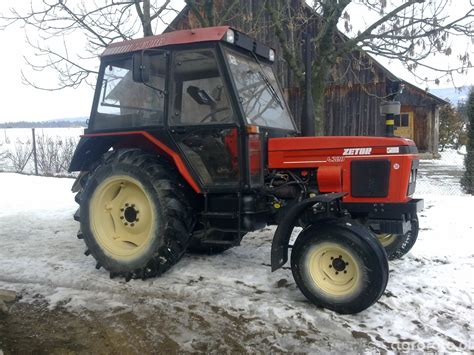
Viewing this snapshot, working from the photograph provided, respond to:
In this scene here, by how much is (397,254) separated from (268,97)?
221cm

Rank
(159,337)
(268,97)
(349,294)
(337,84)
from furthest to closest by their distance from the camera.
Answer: (337,84)
(268,97)
(349,294)
(159,337)

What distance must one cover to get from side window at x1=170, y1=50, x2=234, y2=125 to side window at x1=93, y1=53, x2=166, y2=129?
6.3 inches

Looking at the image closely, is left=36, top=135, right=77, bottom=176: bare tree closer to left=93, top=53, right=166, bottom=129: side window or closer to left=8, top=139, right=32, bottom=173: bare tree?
left=8, top=139, right=32, bottom=173: bare tree

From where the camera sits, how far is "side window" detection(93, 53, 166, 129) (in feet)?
14.2

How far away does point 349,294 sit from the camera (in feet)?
11.5

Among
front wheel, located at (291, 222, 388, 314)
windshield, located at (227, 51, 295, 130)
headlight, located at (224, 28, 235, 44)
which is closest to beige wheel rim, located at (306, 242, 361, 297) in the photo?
front wheel, located at (291, 222, 388, 314)

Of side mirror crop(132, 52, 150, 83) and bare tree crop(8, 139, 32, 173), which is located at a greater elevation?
side mirror crop(132, 52, 150, 83)

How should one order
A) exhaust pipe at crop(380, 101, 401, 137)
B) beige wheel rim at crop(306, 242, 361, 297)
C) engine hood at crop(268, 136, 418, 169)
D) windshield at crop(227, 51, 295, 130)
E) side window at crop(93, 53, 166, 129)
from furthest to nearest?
side window at crop(93, 53, 166, 129) → windshield at crop(227, 51, 295, 130) → exhaust pipe at crop(380, 101, 401, 137) → engine hood at crop(268, 136, 418, 169) → beige wheel rim at crop(306, 242, 361, 297)

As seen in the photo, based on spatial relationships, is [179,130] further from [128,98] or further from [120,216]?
[120,216]

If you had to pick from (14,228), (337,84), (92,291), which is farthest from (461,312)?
(337,84)

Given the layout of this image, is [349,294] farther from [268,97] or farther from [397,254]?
[268,97]

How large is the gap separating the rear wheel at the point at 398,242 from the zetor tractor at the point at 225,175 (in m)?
0.02

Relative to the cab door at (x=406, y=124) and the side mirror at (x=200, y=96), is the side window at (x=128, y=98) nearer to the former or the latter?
the side mirror at (x=200, y=96)

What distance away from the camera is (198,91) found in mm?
4184
